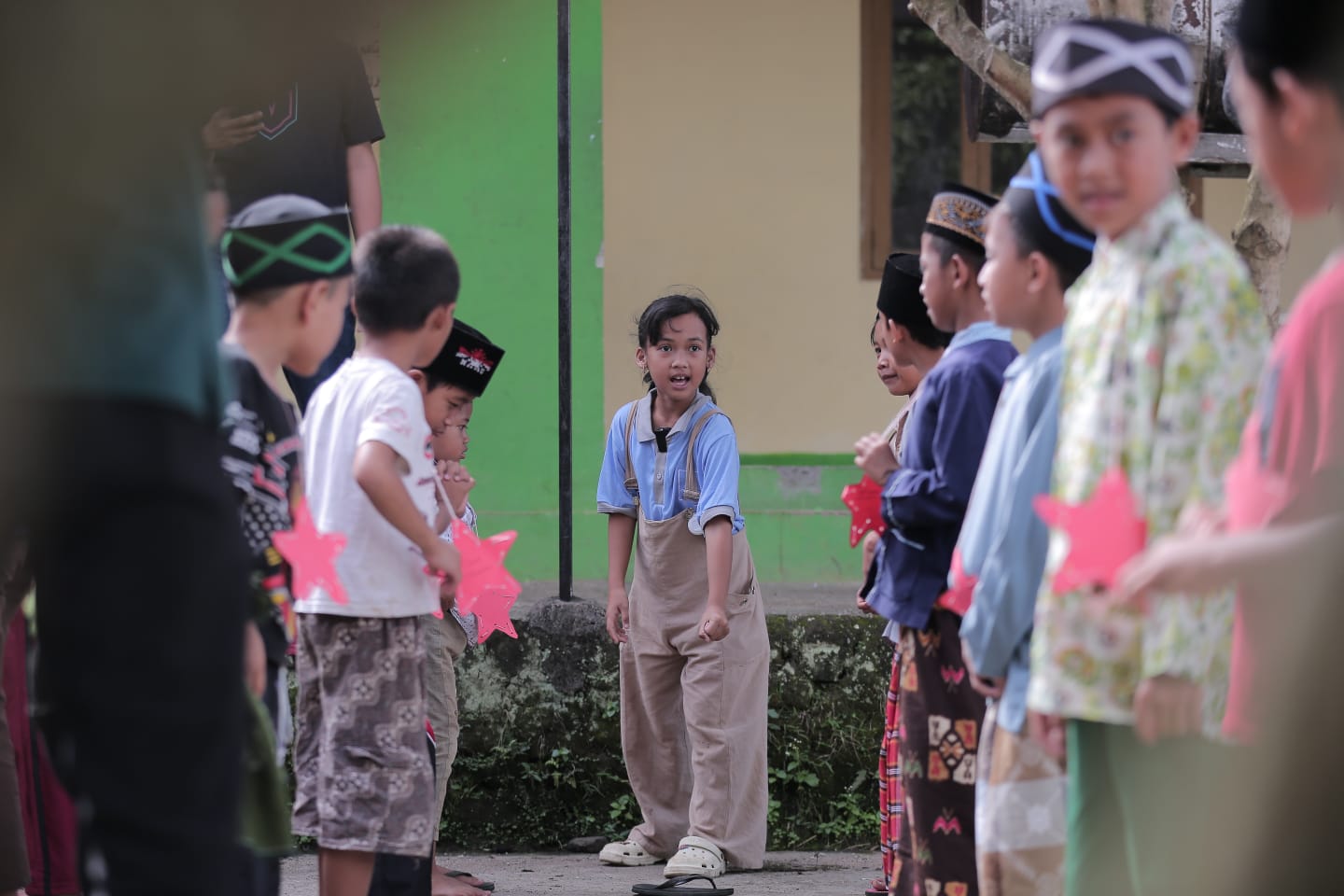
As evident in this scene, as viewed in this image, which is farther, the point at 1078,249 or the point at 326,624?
the point at 326,624

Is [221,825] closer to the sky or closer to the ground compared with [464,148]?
closer to the ground

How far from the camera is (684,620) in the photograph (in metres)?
4.49

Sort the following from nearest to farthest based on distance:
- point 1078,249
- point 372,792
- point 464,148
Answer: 1. point 1078,249
2. point 372,792
3. point 464,148

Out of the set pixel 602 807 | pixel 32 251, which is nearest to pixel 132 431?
pixel 32 251

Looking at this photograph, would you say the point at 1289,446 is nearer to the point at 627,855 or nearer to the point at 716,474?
the point at 716,474

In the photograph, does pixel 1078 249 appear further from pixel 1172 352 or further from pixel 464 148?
pixel 464 148

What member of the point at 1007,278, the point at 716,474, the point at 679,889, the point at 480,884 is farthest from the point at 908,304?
the point at 480,884

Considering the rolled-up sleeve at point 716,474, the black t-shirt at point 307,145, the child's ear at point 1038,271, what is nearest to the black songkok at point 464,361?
the black t-shirt at point 307,145

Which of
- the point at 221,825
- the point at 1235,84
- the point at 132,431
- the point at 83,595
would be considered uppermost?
the point at 1235,84

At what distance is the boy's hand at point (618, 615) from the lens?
459cm

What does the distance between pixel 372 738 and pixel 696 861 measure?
1.65 metres

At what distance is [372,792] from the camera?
2.85 meters

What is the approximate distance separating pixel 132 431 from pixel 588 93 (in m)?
5.06

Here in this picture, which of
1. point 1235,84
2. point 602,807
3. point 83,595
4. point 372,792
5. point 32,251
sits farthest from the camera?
point 602,807
